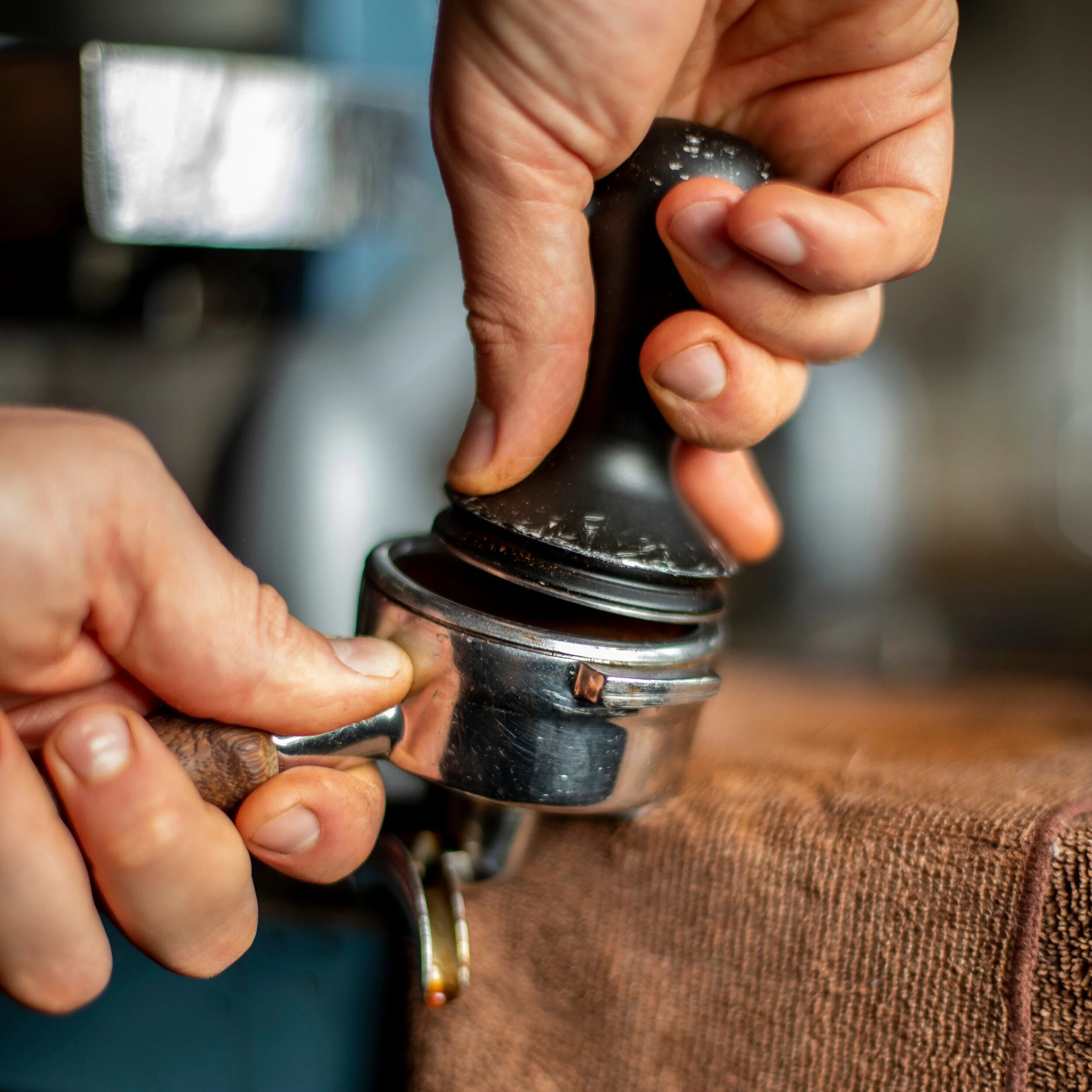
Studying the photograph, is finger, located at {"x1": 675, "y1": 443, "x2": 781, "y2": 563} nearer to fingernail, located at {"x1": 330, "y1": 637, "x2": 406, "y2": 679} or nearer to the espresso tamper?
the espresso tamper

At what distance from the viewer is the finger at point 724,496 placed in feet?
2.27

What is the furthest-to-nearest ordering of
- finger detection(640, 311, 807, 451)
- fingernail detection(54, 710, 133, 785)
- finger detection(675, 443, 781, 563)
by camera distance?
finger detection(675, 443, 781, 563) → finger detection(640, 311, 807, 451) → fingernail detection(54, 710, 133, 785)

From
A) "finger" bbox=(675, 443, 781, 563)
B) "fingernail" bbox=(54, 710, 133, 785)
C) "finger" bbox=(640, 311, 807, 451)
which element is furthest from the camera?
"finger" bbox=(675, 443, 781, 563)

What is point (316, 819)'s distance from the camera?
0.43 metres

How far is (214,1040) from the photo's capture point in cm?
53

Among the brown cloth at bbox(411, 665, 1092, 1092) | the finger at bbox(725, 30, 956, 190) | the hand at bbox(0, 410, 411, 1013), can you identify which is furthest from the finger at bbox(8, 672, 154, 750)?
the finger at bbox(725, 30, 956, 190)

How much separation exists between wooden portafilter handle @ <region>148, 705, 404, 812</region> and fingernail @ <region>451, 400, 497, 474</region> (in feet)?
0.38

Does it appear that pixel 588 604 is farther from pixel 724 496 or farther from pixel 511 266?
pixel 724 496

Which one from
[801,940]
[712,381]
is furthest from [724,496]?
[801,940]

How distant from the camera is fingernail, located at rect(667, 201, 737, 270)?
414 mm

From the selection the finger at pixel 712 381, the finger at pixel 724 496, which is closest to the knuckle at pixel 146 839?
the finger at pixel 712 381

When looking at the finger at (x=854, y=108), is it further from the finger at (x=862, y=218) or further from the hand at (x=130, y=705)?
the hand at (x=130, y=705)

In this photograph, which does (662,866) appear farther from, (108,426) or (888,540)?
(888,540)

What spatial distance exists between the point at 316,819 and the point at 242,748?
0.06m
